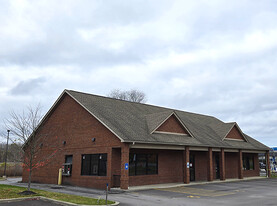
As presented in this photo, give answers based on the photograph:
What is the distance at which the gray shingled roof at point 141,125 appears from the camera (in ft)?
70.1

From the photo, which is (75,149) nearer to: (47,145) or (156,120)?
(47,145)

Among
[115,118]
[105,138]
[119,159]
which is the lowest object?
[119,159]

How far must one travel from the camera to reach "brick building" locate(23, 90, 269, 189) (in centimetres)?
2092

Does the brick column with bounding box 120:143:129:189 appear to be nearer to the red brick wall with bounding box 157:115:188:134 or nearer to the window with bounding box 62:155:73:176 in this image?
the red brick wall with bounding box 157:115:188:134

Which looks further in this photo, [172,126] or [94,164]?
[172,126]

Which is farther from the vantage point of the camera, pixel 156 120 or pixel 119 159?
pixel 156 120

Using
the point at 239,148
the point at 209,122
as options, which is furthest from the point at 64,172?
the point at 209,122

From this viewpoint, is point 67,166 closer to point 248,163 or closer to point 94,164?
point 94,164

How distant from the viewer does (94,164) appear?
22.1m

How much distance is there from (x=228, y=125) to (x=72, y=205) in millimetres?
24061

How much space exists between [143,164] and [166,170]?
2930 mm

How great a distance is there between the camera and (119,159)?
21.3 meters

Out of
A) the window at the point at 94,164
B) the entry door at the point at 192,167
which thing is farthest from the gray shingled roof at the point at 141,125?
the window at the point at 94,164

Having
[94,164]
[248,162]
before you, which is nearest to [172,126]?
[94,164]
